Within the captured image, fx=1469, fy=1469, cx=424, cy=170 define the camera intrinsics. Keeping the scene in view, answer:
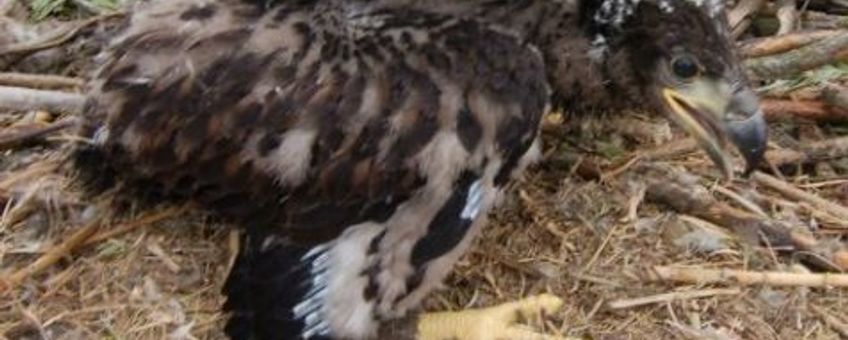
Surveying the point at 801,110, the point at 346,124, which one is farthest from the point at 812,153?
the point at 346,124

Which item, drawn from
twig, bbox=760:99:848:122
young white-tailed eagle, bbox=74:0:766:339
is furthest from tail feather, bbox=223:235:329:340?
twig, bbox=760:99:848:122

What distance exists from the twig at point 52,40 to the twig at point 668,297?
1.78 meters

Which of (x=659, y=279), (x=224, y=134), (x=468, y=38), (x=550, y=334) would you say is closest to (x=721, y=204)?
(x=659, y=279)

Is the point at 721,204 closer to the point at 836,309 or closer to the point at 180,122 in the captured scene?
the point at 836,309

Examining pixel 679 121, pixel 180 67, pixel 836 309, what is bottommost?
pixel 836 309

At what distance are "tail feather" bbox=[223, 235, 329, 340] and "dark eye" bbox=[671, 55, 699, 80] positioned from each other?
1.03 meters

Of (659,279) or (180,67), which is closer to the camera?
(180,67)

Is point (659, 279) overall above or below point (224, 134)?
below

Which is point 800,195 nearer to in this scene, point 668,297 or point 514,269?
point 668,297

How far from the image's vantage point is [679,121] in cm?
381

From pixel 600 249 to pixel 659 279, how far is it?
0.19m

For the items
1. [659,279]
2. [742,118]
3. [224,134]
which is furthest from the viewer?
[659,279]

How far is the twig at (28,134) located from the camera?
13.5ft

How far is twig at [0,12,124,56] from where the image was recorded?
4.49 m
